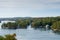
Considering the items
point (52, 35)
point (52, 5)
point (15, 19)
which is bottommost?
point (52, 35)

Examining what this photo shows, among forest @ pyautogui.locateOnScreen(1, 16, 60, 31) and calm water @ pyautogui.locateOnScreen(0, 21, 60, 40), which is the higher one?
forest @ pyautogui.locateOnScreen(1, 16, 60, 31)

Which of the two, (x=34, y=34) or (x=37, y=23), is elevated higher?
(x=37, y=23)

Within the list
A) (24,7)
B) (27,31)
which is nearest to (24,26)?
(27,31)

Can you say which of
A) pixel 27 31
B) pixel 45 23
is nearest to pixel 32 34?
pixel 27 31

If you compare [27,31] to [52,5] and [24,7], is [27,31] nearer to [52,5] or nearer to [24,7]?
[24,7]

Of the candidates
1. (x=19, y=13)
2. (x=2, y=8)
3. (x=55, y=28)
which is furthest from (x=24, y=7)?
(x=55, y=28)

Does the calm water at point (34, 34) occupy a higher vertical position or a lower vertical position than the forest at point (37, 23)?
lower

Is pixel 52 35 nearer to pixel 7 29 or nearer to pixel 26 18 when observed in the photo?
pixel 26 18

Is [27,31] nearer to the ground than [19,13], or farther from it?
nearer to the ground

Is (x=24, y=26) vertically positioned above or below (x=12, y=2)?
below
